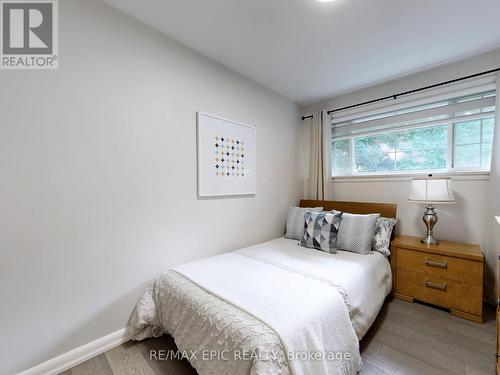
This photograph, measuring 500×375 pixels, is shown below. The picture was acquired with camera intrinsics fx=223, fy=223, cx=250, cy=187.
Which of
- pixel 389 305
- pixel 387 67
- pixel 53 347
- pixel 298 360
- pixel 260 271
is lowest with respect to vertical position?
pixel 389 305

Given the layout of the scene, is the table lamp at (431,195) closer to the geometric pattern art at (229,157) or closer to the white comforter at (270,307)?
the white comforter at (270,307)

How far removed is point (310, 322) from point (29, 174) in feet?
5.78

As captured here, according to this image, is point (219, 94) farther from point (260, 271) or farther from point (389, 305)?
point (389, 305)

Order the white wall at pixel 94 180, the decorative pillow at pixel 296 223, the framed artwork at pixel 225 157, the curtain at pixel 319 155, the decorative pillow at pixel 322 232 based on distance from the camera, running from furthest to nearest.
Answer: the curtain at pixel 319 155
the decorative pillow at pixel 296 223
the decorative pillow at pixel 322 232
the framed artwork at pixel 225 157
the white wall at pixel 94 180

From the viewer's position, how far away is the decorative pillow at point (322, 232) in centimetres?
219

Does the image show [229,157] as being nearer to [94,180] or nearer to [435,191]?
[94,180]

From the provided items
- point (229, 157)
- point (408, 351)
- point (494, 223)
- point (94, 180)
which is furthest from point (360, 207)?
point (94, 180)

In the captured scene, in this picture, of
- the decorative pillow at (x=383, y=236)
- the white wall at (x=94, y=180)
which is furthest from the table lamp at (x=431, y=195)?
the white wall at (x=94, y=180)

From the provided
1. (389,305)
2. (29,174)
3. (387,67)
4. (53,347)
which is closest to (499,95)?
(387,67)

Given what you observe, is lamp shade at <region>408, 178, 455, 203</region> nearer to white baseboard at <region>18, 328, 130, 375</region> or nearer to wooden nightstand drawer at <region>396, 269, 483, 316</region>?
wooden nightstand drawer at <region>396, 269, 483, 316</region>

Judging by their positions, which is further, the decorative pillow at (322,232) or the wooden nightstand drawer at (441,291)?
the decorative pillow at (322,232)

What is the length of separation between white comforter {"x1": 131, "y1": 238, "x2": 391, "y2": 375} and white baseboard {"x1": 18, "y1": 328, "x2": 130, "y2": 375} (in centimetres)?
12

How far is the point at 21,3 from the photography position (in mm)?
1323

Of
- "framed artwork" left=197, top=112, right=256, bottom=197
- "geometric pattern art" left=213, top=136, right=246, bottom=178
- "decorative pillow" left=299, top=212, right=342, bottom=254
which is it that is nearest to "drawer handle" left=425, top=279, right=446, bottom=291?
"decorative pillow" left=299, top=212, right=342, bottom=254
